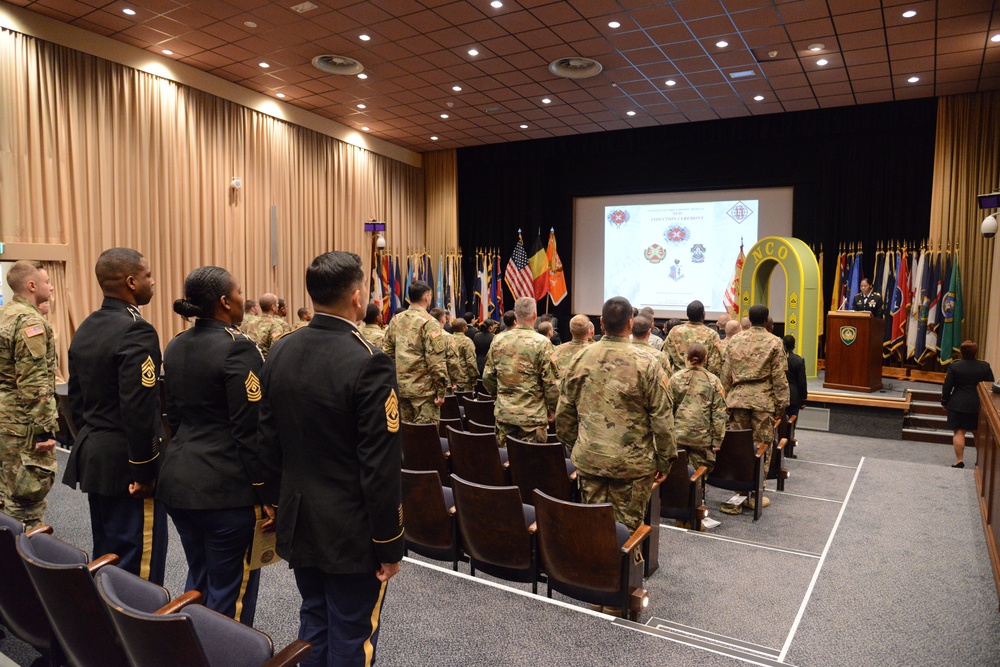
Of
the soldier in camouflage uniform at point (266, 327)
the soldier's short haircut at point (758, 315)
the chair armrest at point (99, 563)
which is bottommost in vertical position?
the chair armrest at point (99, 563)

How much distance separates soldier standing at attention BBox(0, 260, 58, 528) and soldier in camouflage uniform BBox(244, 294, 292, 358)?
362 centimetres

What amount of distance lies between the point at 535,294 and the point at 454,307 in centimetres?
223

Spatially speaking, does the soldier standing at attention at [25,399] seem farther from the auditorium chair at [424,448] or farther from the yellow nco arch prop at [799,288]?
the yellow nco arch prop at [799,288]

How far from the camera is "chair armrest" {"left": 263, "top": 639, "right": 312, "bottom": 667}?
5.10 ft

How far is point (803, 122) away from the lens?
11242mm

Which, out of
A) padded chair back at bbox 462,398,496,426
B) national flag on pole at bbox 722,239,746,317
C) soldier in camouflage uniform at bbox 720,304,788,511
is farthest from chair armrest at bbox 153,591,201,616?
national flag on pole at bbox 722,239,746,317

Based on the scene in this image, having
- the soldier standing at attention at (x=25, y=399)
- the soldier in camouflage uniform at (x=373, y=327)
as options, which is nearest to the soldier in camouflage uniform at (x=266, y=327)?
the soldier in camouflage uniform at (x=373, y=327)

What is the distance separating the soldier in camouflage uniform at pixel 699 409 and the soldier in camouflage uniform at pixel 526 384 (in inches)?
36.1

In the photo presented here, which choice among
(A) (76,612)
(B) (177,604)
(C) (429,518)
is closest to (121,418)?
(A) (76,612)

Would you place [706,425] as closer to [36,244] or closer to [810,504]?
[810,504]

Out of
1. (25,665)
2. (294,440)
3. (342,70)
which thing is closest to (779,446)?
(294,440)

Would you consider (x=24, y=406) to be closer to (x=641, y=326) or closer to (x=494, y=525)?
(x=494, y=525)

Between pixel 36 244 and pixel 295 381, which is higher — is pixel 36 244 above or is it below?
above

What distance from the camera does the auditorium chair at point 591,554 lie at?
2584 mm
